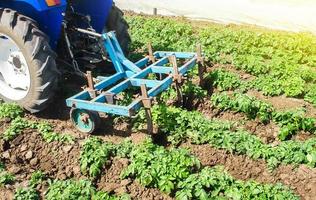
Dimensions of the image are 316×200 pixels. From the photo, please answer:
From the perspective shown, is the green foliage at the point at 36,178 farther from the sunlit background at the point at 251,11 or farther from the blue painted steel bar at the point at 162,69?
the sunlit background at the point at 251,11

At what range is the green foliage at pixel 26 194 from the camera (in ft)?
13.4

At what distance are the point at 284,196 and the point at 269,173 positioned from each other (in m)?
0.53

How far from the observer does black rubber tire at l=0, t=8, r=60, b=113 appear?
4957 mm

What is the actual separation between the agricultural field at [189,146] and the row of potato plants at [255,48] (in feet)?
0.11

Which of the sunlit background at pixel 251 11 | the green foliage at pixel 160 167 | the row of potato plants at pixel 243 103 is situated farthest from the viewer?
the sunlit background at pixel 251 11

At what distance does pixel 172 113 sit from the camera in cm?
521

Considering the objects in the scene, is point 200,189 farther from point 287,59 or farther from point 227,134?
point 287,59

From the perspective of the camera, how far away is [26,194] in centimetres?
412

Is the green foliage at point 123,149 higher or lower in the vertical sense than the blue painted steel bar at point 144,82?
lower

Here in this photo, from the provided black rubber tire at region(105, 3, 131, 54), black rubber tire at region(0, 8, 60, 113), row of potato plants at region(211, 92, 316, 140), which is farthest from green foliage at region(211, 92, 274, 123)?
black rubber tire at region(0, 8, 60, 113)

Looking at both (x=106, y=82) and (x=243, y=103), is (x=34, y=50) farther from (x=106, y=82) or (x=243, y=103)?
(x=243, y=103)

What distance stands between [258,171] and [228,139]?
1.60ft

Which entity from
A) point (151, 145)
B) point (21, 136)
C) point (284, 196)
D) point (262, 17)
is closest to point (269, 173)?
point (284, 196)

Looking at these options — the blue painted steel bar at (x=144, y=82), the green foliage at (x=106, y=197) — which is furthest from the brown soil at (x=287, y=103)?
the green foliage at (x=106, y=197)
